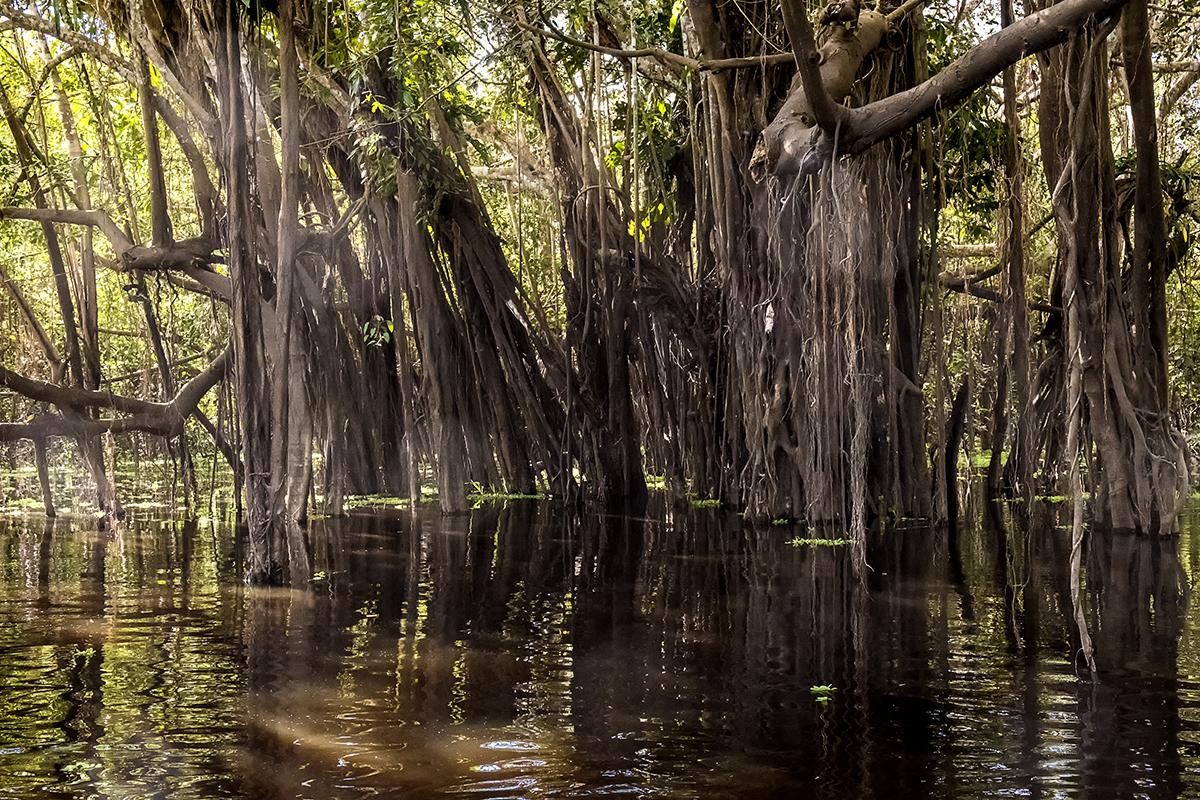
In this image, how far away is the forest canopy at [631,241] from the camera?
5484mm

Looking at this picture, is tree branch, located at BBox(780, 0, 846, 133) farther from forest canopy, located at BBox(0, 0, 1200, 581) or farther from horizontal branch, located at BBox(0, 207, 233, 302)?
horizontal branch, located at BBox(0, 207, 233, 302)

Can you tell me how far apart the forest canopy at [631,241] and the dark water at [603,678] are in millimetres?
681

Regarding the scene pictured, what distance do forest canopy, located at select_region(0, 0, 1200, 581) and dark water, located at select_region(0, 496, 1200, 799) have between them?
681mm

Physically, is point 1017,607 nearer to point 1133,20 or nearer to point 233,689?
point 233,689

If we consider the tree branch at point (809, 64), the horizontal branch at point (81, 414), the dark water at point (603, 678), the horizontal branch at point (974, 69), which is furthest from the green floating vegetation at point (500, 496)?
the tree branch at point (809, 64)

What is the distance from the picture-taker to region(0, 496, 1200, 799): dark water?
100 inches

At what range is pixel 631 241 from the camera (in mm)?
9125

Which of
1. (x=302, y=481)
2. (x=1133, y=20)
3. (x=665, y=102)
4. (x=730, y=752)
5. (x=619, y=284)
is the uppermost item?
(x=665, y=102)

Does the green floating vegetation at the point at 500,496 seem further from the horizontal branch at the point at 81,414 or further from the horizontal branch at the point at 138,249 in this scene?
the horizontal branch at the point at 138,249

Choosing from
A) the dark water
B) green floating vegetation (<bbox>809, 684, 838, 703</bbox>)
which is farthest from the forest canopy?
green floating vegetation (<bbox>809, 684, 838, 703</bbox>)

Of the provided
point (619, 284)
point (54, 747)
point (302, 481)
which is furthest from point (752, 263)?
point (54, 747)

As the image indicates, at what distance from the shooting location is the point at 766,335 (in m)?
7.42

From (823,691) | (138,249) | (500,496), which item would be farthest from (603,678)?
(500,496)

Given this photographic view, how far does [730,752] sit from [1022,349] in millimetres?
5385
